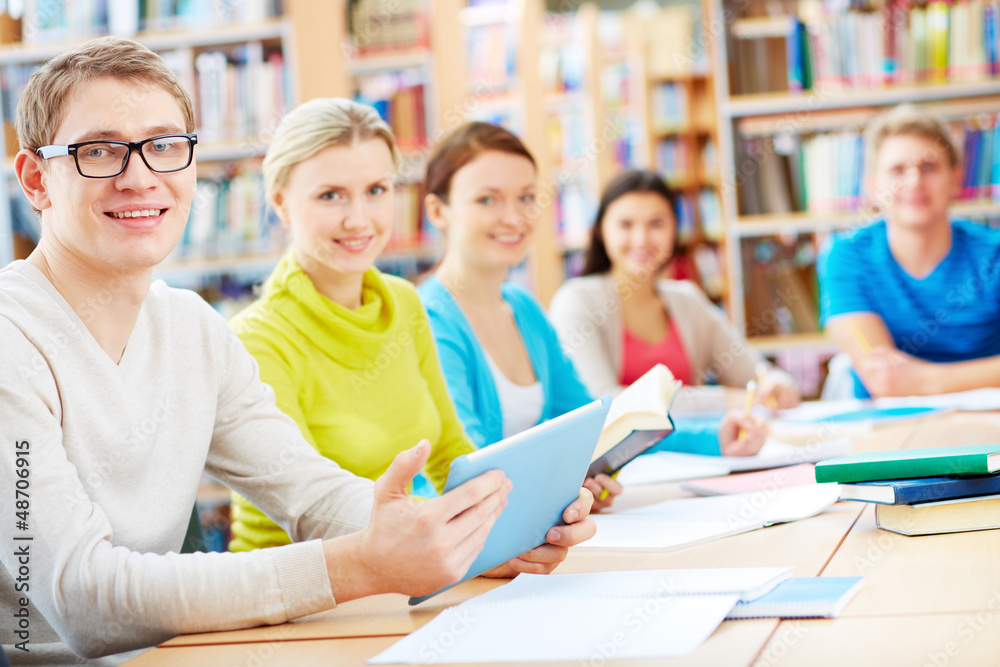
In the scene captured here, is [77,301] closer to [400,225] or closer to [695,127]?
[400,225]

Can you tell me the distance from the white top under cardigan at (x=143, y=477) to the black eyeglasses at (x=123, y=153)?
0.44ft

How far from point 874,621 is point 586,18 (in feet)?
15.2

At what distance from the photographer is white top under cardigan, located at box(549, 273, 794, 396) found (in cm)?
255

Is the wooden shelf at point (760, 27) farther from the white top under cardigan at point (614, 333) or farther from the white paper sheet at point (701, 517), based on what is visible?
the white paper sheet at point (701, 517)

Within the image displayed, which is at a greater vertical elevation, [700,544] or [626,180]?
[626,180]

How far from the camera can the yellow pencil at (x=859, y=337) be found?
2355 millimetres

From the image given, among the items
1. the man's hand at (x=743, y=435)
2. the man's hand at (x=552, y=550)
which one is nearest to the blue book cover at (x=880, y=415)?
the man's hand at (x=743, y=435)

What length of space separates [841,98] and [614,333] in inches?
60.8

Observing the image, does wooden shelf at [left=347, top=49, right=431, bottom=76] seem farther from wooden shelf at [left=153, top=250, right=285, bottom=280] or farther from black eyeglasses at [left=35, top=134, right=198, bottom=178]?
black eyeglasses at [left=35, top=134, right=198, bottom=178]

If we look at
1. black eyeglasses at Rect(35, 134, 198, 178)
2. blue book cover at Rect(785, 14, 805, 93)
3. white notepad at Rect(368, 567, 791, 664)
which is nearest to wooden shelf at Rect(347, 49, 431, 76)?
blue book cover at Rect(785, 14, 805, 93)

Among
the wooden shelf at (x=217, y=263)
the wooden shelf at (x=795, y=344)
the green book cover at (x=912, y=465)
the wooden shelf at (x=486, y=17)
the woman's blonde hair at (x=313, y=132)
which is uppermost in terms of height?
the wooden shelf at (x=486, y=17)

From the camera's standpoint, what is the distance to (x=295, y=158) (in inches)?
60.9

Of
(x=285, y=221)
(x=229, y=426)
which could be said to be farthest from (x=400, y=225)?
(x=229, y=426)

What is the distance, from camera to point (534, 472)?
94 centimetres
